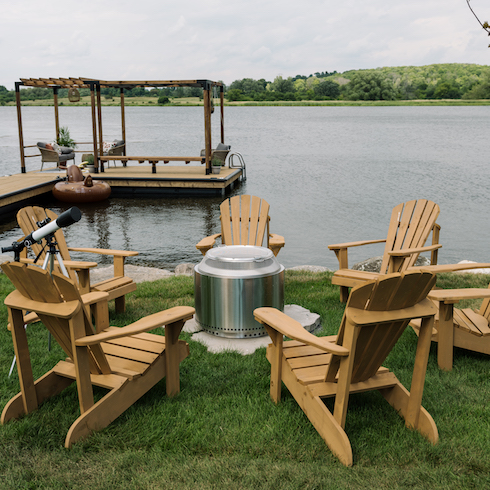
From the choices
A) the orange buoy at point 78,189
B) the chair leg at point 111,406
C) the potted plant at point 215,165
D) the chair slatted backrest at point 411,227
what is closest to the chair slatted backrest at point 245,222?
the chair slatted backrest at point 411,227

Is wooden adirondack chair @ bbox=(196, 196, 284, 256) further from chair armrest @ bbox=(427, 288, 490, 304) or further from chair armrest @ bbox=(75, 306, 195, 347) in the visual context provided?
chair armrest @ bbox=(75, 306, 195, 347)

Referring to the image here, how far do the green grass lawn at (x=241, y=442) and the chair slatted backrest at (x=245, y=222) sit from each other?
206 cm

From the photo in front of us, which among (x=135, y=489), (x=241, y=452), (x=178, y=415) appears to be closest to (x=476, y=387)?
(x=241, y=452)

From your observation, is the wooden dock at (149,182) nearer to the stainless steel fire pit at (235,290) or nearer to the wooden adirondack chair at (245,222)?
the wooden adirondack chair at (245,222)

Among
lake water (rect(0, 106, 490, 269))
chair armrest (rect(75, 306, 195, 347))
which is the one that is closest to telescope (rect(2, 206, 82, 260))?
chair armrest (rect(75, 306, 195, 347))

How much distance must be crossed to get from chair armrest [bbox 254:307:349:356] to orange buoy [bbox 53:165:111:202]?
457 inches

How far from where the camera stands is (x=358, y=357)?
250cm

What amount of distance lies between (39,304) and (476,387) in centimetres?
262

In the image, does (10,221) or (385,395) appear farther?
(10,221)

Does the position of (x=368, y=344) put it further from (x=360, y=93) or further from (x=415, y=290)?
(x=360, y=93)

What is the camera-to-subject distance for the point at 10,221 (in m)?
12.1

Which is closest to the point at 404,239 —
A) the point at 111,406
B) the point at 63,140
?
the point at 111,406

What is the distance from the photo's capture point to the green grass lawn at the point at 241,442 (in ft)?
7.55

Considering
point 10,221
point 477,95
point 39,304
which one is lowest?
point 10,221
